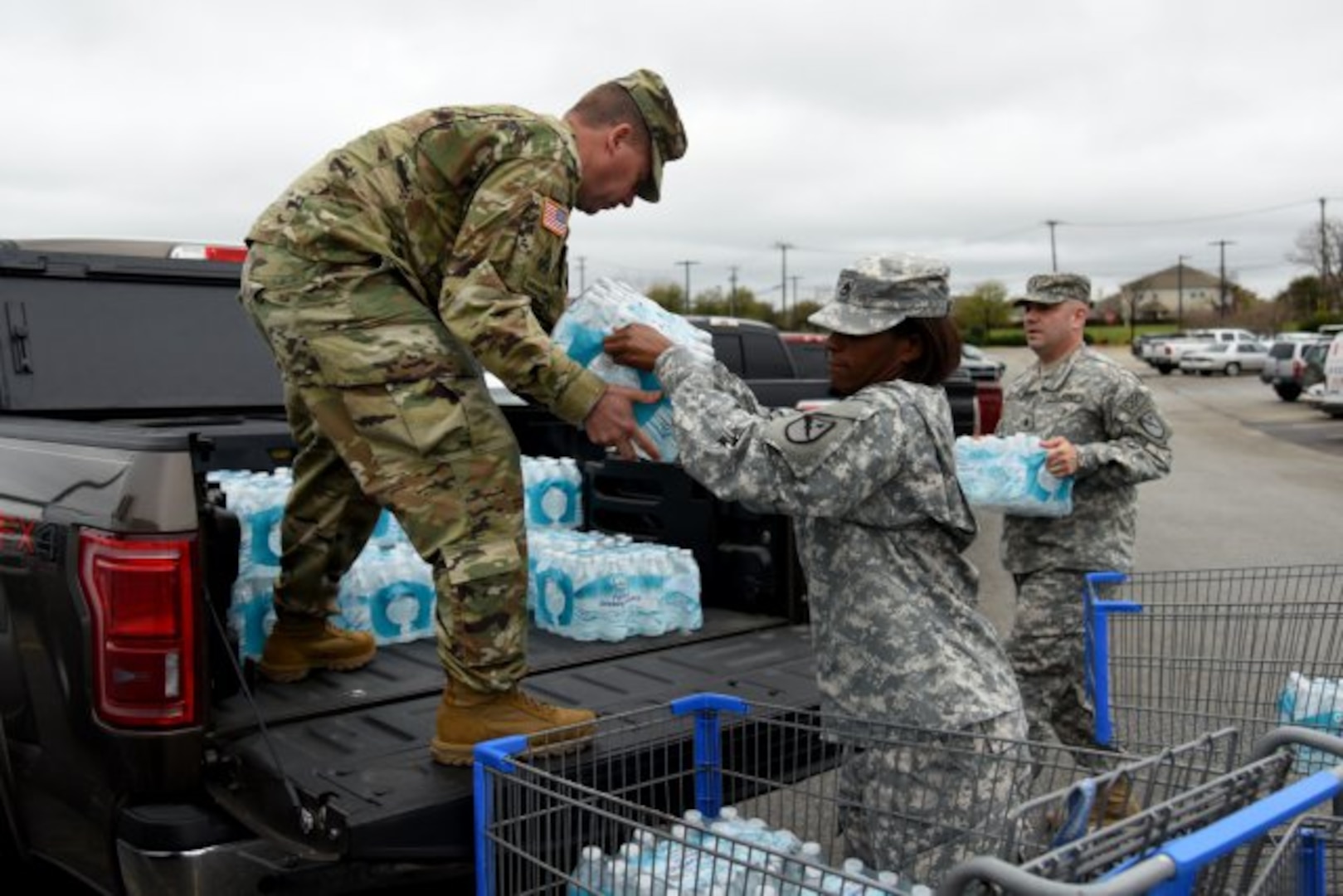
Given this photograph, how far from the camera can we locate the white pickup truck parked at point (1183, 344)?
49.2 meters

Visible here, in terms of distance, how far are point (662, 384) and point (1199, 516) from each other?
11418 mm

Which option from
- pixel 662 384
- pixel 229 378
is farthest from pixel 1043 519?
pixel 229 378

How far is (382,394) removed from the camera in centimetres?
291

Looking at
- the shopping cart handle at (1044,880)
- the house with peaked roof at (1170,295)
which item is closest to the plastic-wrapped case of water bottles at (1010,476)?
the shopping cart handle at (1044,880)

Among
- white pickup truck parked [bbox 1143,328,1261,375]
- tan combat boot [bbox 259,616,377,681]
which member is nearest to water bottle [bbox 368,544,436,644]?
tan combat boot [bbox 259,616,377,681]

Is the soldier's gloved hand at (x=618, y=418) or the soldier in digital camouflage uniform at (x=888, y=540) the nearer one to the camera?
the soldier in digital camouflage uniform at (x=888, y=540)

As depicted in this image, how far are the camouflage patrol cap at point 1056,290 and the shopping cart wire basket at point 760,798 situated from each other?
2.00m

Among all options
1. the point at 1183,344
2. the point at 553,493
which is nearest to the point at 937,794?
the point at 553,493

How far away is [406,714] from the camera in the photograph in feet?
10.5

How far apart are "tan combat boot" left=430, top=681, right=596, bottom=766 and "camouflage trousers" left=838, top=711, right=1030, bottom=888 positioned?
0.68 m

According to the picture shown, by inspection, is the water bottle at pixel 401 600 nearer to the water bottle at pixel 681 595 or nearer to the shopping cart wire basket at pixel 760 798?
the water bottle at pixel 681 595

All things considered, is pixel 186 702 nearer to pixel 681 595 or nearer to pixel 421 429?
pixel 421 429

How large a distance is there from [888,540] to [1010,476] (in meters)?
1.58

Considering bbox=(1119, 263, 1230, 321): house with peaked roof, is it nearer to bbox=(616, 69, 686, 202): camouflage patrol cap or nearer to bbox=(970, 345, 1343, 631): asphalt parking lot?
bbox=(970, 345, 1343, 631): asphalt parking lot
